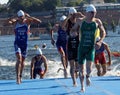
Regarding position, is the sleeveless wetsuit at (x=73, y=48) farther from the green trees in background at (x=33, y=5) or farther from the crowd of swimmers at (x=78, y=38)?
the green trees in background at (x=33, y=5)

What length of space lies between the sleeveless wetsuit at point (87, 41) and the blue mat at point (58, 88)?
0.78m

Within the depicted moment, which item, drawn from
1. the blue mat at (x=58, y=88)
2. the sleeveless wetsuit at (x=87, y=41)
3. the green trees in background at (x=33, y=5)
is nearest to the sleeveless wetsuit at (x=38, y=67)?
the blue mat at (x=58, y=88)

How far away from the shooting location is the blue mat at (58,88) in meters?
11.5

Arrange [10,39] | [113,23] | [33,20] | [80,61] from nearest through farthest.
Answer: [80,61], [33,20], [113,23], [10,39]

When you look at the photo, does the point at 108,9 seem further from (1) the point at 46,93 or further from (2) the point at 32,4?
(1) the point at 46,93

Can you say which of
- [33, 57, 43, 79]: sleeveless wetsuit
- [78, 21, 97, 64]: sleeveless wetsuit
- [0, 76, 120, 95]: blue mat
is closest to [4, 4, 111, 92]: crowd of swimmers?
[78, 21, 97, 64]: sleeveless wetsuit

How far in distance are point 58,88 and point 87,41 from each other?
170cm

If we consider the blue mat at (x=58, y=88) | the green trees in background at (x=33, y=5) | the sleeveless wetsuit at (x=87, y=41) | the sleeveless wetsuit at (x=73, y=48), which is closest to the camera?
the sleeveless wetsuit at (x=87, y=41)

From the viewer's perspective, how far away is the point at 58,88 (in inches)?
492

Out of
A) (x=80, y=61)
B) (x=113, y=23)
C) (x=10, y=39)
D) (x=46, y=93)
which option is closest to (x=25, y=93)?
(x=46, y=93)

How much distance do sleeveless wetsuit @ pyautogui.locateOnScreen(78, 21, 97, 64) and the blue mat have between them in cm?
78

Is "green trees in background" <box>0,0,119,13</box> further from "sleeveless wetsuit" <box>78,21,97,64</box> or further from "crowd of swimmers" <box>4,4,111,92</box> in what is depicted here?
"sleeveless wetsuit" <box>78,21,97,64</box>

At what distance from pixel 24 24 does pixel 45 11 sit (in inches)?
5398

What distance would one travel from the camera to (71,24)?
12.7m
